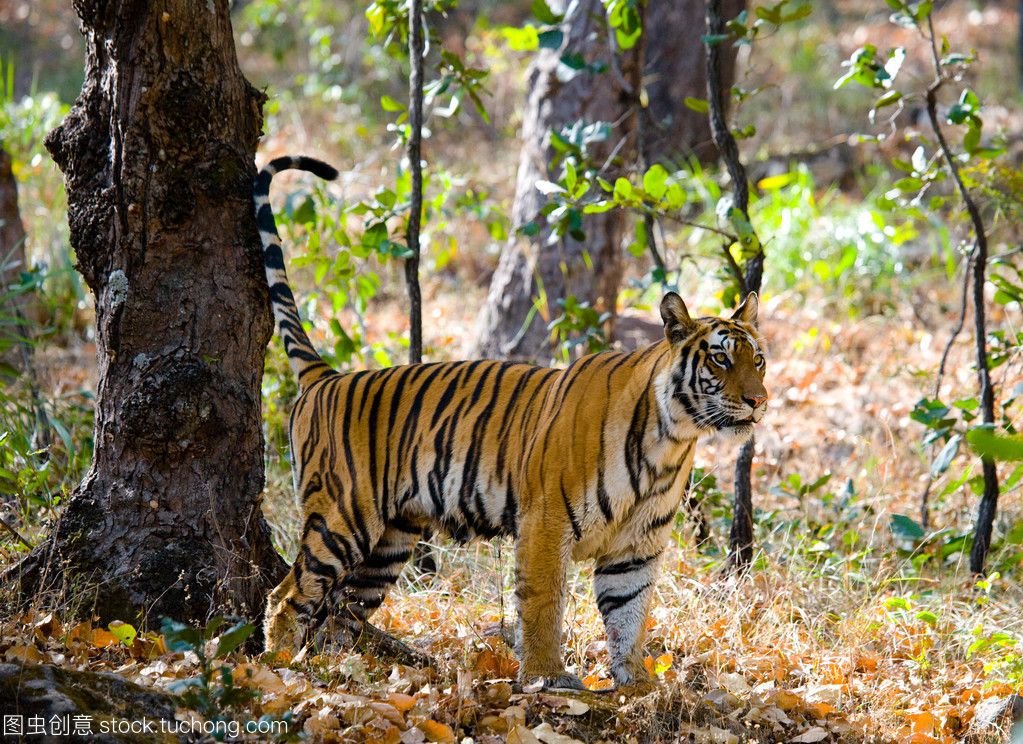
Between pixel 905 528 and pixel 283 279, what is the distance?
3.10 meters

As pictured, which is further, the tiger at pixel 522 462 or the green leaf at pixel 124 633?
the tiger at pixel 522 462

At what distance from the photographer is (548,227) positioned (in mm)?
7387

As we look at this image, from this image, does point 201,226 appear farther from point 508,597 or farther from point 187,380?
point 508,597

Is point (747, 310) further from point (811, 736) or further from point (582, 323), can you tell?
point (582, 323)

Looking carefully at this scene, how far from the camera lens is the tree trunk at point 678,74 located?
11.2m

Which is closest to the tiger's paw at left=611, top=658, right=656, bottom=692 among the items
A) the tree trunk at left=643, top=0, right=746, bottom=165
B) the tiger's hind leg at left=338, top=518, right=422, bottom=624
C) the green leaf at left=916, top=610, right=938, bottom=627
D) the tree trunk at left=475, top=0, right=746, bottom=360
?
the tiger's hind leg at left=338, top=518, right=422, bottom=624

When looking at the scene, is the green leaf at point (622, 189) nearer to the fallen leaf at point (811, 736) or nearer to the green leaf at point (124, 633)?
the fallen leaf at point (811, 736)

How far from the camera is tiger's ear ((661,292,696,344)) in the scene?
404 cm

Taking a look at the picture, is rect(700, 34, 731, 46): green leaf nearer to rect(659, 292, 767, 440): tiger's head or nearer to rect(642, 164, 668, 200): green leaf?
rect(642, 164, 668, 200): green leaf

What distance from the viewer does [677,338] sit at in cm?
408

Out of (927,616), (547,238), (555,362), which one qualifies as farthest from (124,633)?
(547,238)

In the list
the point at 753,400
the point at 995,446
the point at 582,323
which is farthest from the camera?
the point at 582,323

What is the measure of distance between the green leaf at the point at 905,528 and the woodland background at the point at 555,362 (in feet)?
0.08

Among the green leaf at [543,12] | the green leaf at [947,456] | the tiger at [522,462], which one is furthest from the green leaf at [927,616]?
the green leaf at [543,12]
